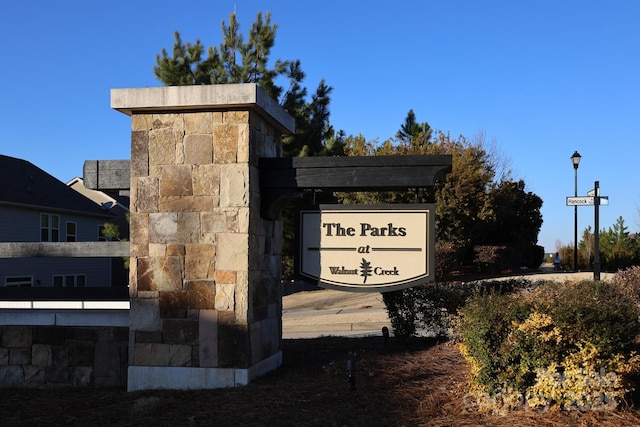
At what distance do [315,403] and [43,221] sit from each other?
24.9m

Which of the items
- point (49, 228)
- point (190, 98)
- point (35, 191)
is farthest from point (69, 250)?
point (49, 228)

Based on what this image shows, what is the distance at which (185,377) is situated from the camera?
19.2 feet

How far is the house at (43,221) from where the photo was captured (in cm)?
2431

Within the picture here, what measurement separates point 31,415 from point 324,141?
2234cm

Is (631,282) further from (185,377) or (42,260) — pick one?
(42,260)

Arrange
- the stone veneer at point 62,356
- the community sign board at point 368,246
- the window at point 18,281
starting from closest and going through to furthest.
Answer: the community sign board at point 368,246, the stone veneer at point 62,356, the window at point 18,281

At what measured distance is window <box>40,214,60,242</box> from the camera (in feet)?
86.9

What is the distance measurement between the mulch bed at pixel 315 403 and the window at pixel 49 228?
22179mm

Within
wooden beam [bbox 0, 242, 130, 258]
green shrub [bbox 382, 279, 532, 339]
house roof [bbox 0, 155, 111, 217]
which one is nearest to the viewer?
wooden beam [bbox 0, 242, 130, 258]

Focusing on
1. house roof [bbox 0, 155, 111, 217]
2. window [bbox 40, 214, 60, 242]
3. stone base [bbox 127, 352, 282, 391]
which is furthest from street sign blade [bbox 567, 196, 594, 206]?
window [bbox 40, 214, 60, 242]

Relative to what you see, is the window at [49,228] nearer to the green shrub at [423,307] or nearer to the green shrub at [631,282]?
the green shrub at [423,307]

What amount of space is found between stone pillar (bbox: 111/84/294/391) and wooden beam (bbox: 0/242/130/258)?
0.53 metres

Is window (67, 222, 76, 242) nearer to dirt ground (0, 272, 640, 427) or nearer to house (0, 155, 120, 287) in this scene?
house (0, 155, 120, 287)

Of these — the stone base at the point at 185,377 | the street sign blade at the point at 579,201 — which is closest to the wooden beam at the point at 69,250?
the stone base at the point at 185,377
